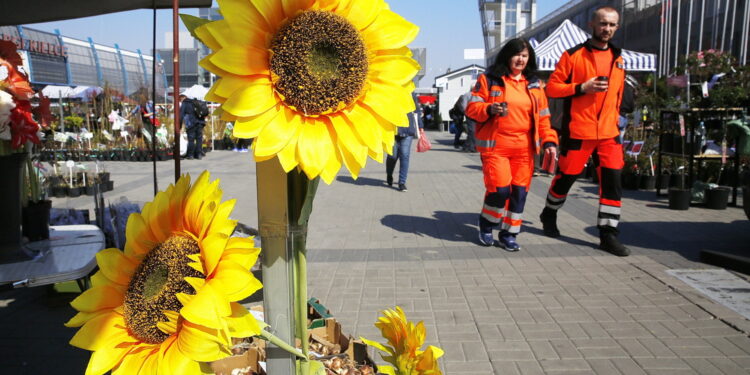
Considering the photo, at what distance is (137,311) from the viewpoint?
1.06 meters

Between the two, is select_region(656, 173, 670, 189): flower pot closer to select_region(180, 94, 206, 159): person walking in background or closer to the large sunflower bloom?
the large sunflower bloom

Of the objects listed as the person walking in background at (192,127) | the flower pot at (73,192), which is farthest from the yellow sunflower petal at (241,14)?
the person walking in background at (192,127)

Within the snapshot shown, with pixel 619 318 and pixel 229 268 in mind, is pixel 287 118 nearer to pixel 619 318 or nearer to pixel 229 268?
pixel 229 268

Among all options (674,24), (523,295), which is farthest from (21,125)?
(674,24)

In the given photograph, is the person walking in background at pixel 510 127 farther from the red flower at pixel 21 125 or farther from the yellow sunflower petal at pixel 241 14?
the yellow sunflower petal at pixel 241 14

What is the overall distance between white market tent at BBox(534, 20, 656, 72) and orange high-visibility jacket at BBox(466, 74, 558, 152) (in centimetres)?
855

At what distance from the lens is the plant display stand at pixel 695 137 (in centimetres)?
821

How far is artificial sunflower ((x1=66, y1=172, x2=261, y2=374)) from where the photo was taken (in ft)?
3.10

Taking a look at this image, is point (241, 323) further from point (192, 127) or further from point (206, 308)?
point (192, 127)

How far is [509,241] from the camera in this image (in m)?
5.80

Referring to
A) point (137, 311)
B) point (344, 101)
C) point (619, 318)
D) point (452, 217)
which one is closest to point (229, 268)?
point (137, 311)

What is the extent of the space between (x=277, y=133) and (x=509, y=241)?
16.9 ft

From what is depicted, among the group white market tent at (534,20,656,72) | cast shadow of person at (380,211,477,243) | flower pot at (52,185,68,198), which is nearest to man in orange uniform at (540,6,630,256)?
cast shadow of person at (380,211,477,243)

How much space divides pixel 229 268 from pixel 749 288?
15.9 feet
